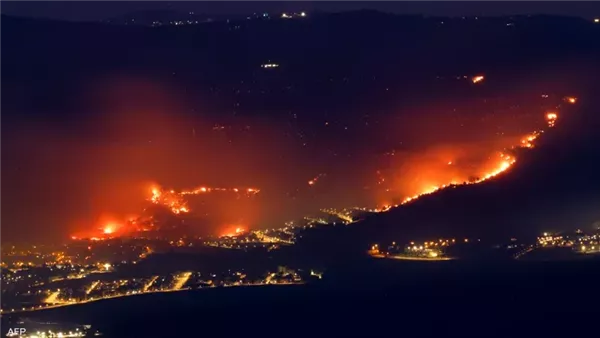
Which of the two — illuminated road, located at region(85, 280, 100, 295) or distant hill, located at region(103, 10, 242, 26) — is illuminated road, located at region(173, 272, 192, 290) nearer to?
illuminated road, located at region(85, 280, 100, 295)

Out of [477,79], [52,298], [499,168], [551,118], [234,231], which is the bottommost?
[52,298]

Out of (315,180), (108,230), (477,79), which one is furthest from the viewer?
(477,79)

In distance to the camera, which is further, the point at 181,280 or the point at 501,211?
the point at 501,211

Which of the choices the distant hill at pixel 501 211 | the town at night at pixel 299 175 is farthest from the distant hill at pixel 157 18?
the distant hill at pixel 501 211

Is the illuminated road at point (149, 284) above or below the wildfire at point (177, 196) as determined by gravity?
below

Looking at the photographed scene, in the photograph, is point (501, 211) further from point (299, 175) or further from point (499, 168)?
point (299, 175)

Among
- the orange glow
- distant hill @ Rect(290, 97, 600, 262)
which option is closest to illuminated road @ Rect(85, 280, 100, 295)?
distant hill @ Rect(290, 97, 600, 262)

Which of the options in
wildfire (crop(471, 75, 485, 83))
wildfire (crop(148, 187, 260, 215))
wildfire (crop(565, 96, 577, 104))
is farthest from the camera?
wildfire (crop(471, 75, 485, 83))

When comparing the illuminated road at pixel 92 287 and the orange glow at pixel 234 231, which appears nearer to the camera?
the illuminated road at pixel 92 287

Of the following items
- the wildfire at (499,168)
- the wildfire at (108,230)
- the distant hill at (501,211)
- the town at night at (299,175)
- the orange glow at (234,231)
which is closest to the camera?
the town at night at (299,175)

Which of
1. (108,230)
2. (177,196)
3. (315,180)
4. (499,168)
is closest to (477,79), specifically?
(499,168)

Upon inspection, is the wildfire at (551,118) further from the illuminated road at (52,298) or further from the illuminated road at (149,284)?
the illuminated road at (52,298)
